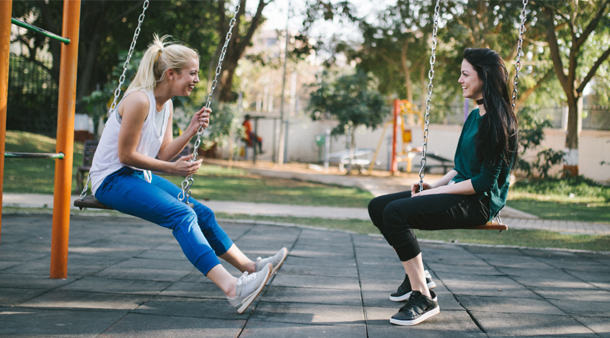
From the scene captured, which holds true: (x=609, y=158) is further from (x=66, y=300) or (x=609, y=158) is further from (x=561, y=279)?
(x=66, y=300)

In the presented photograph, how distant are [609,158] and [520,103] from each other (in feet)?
15.5

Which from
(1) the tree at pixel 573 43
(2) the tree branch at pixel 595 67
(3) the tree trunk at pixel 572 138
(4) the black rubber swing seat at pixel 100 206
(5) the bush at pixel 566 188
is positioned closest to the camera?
(4) the black rubber swing seat at pixel 100 206

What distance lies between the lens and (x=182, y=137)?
10.3 ft

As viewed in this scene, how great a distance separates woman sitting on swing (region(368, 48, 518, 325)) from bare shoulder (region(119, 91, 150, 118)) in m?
1.45

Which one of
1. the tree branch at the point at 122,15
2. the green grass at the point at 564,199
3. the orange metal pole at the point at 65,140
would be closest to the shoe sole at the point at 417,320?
the orange metal pole at the point at 65,140

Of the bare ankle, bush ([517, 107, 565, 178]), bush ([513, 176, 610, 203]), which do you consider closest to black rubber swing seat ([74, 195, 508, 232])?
the bare ankle

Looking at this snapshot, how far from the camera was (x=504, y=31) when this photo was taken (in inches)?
621

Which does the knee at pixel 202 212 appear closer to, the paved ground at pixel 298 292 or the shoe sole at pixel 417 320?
the paved ground at pixel 298 292

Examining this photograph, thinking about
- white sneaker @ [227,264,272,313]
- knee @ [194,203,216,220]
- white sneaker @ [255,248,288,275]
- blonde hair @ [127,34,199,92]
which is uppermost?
blonde hair @ [127,34,199,92]

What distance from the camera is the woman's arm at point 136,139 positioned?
9.16 feet

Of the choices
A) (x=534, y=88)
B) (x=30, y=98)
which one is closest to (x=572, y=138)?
(x=534, y=88)

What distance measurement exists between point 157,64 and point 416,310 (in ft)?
6.62

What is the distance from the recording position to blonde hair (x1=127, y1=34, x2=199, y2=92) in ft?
9.65

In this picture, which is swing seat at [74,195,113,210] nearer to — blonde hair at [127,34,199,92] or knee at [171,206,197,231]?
knee at [171,206,197,231]
